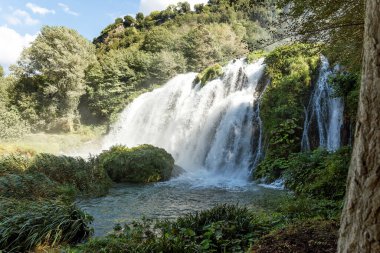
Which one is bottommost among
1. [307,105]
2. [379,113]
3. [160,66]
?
[379,113]

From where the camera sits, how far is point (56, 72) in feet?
95.9

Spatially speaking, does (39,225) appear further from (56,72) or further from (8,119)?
(56,72)

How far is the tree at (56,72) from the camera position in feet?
94.8

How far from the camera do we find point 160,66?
31.8 m

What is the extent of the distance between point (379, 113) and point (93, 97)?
30625mm

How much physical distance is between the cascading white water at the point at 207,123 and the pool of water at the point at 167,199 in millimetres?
2246

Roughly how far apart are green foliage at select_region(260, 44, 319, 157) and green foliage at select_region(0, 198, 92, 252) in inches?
359

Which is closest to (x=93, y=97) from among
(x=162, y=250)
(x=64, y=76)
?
(x=64, y=76)

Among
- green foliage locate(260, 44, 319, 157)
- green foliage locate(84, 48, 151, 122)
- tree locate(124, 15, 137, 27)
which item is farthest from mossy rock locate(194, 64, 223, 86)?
tree locate(124, 15, 137, 27)

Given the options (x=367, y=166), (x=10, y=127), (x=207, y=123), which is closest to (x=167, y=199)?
(x=367, y=166)

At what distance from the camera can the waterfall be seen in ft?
42.4

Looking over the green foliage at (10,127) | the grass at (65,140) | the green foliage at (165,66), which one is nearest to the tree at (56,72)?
the grass at (65,140)

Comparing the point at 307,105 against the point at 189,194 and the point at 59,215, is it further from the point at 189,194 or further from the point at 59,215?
the point at 59,215

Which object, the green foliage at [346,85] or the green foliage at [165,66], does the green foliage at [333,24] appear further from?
the green foliage at [165,66]
